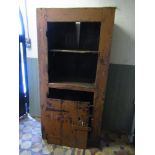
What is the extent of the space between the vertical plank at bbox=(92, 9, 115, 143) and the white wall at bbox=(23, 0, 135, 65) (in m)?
0.45

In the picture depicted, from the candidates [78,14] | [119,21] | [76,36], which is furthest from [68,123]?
[119,21]

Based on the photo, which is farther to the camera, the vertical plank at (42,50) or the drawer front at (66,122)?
the drawer front at (66,122)

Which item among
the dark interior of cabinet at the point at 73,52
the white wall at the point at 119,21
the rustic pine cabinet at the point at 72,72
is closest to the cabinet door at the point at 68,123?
the rustic pine cabinet at the point at 72,72

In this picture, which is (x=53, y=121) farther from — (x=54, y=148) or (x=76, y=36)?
(x=76, y=36)

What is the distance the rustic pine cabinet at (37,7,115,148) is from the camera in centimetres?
149

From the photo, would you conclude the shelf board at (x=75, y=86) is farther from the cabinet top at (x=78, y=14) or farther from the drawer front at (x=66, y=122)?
the cabinet top at (x=78, y=14)

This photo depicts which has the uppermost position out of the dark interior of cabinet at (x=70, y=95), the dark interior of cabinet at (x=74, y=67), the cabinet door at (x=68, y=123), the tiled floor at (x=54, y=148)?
the dark interior of cabinet at (x=74, y=67)

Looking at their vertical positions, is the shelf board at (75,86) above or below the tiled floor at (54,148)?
above

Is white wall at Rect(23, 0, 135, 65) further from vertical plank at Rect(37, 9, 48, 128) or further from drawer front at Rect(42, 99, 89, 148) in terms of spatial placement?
drawer front at Rect(42, 99, 89, 148)

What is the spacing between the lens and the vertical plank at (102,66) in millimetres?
1441

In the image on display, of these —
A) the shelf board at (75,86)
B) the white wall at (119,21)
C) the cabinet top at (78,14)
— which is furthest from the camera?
the white wall at (119,21)

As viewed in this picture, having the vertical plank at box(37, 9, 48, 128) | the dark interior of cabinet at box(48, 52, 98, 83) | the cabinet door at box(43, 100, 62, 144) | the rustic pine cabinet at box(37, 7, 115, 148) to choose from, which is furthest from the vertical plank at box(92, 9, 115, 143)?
the vertical plank at box(37, 9, 48, 128)
